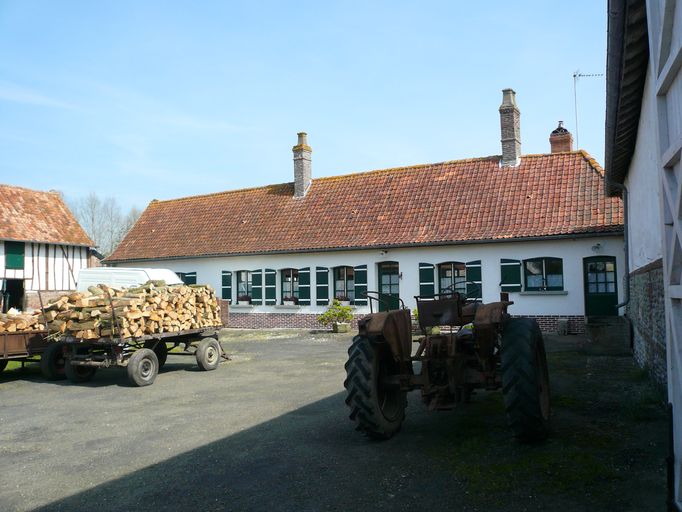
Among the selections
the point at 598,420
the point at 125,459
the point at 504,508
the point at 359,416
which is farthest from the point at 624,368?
the point at 125,459

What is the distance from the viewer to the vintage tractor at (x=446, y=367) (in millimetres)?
5320

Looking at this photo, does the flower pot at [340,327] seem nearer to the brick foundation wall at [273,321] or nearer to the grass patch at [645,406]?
the brick foundation wall at [273,321]

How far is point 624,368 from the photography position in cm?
997

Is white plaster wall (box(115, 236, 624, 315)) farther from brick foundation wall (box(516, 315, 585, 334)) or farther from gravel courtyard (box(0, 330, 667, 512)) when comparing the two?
gravel courtyard (box(0, 330, 667, 512))

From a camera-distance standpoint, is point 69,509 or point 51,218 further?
point 51,218

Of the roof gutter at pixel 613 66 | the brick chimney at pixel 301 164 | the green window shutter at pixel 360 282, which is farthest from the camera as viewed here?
the brick chimney at pixel 301 164

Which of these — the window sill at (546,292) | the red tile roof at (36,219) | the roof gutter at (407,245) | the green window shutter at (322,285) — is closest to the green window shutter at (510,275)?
the window sill at (546,292)

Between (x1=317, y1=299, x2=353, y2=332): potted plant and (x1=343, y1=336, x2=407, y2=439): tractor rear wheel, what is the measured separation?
13304mm

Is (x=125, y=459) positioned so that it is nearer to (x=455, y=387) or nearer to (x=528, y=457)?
(x=455, y=387)

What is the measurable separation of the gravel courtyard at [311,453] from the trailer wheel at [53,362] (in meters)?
1.20

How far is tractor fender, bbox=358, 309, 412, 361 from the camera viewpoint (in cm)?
585

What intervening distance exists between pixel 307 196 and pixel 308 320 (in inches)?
226

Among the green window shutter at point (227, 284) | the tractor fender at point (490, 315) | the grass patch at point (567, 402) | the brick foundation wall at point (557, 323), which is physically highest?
the green window shutter at point (227, 284)

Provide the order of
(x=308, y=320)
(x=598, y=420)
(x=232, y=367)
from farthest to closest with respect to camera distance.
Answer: (x=308, y=320), (x=232, y=367), (x=598, y=420)
